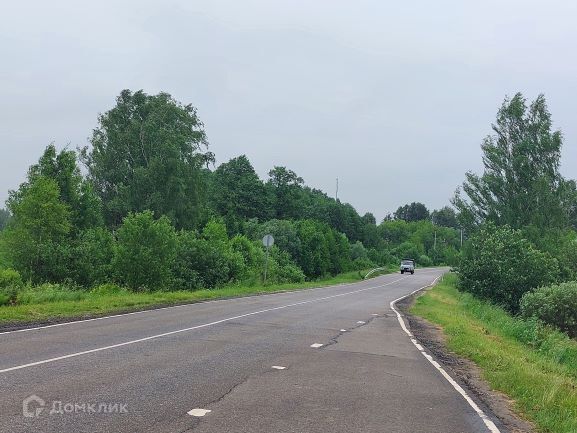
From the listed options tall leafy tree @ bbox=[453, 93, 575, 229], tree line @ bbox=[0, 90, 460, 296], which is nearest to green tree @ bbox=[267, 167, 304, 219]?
tree line @ bbox=[0, 90, 460, 296]

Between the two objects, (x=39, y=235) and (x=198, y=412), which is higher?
(x=39, y=235)

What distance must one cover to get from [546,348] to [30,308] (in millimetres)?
16640

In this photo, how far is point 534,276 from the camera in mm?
33219

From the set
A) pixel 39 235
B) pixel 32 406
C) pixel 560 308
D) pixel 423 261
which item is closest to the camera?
pixel 32 406

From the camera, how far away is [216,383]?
27.3 ft

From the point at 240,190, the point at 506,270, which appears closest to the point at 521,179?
the point at 506,270

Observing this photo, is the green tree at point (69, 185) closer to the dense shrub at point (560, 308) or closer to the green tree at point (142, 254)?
the green tree at point (142, 254)

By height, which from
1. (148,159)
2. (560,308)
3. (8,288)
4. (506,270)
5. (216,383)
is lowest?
(560,308)

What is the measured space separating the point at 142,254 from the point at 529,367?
67.4ft

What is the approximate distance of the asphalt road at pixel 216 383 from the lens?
6.37m

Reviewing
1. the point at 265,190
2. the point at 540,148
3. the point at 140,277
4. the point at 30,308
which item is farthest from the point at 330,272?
the point at 30,308

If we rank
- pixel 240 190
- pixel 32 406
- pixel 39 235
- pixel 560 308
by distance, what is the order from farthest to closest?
pixel 240 190
pixel 39 235
pixel 560 308
pixel 32 406
